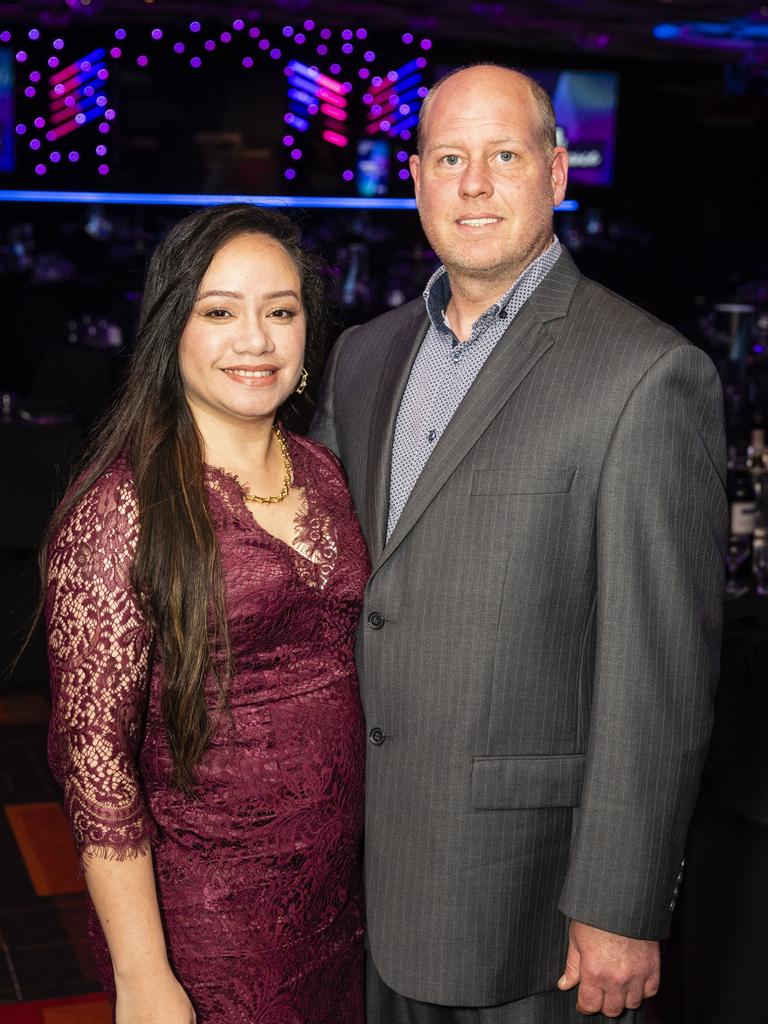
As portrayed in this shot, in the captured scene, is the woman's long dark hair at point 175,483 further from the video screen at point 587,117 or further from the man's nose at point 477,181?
the video screen at point 587,117

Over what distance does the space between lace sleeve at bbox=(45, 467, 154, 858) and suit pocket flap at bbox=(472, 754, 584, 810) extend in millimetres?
483

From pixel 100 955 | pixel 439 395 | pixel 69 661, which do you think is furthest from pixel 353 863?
pixel 439 395

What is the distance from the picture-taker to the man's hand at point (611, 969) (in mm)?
1884

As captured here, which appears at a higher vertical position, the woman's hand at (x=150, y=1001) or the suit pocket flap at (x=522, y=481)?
the suit pocket flap at (x=522, y=481)

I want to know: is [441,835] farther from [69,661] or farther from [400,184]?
[400,184]

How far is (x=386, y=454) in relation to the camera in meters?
2.09

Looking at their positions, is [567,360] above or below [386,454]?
above

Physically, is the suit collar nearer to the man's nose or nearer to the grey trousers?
the man's nose

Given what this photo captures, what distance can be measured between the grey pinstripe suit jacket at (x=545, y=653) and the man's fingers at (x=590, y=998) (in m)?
0.10

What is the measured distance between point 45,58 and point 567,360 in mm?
9072

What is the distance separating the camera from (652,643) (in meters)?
1.84

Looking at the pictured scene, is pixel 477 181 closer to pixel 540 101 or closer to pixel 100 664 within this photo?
pixel 540 101

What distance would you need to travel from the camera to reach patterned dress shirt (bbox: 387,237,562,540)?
2055 millimetres

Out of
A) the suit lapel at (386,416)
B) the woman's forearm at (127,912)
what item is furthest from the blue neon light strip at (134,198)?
the woman's forearm at (127,912)
